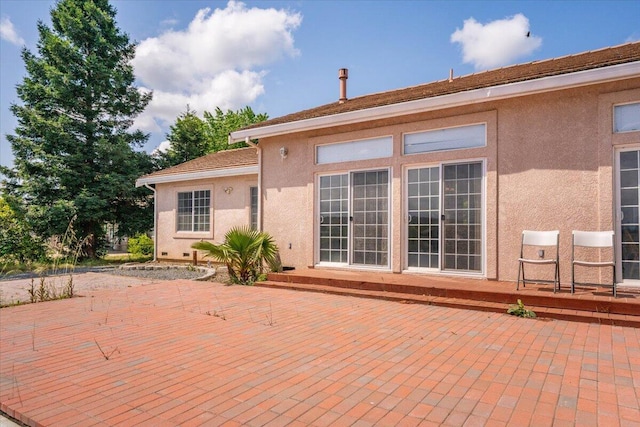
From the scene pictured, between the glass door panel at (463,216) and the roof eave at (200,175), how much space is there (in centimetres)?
643

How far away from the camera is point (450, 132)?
754 centimetres

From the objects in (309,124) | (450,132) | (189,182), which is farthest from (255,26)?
(450,132)

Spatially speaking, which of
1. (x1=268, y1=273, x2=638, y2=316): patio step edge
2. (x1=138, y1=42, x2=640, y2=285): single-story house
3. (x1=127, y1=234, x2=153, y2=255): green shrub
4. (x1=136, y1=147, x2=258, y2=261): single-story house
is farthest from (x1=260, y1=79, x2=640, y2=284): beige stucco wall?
(x1=127, y1=234, x2=153, y2=255): green shrub

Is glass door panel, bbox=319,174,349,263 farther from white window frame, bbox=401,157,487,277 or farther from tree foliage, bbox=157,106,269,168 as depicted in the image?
tree foliage, bbox=157,106,269,168

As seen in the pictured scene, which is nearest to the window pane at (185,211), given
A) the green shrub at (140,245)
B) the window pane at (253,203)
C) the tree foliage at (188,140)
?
the green shrub at (140,245)

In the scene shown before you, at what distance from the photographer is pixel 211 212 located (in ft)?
44.3

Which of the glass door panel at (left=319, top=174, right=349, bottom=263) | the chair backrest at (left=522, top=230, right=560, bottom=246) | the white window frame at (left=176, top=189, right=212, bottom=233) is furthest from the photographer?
the white window frame at (left=176, top=189, right=212, bottom=233)

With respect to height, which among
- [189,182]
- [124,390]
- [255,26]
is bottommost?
[124,390]

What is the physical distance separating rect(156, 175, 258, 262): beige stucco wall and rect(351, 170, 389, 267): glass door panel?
4841mm

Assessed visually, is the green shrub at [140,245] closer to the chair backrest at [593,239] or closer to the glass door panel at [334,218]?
the glass door panel at [334,218]

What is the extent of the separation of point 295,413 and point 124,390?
4.96 ft

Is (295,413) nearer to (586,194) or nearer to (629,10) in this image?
(586,194)

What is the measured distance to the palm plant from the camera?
863 cm

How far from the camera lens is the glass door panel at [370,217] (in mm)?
8305
